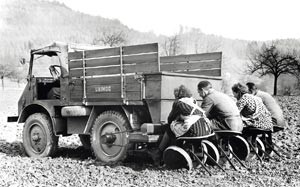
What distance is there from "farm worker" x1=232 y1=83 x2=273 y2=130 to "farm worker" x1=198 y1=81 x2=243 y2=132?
649 mm

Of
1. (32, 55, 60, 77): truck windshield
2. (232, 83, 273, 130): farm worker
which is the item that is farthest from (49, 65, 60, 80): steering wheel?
(232, 83, 273, 130): farm worker

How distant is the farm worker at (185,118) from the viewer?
6.60 metres

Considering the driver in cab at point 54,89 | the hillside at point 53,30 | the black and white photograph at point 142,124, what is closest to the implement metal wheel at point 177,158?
the black and white photograph at point 142,124

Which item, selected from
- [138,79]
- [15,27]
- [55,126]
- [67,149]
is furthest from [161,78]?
[15,27]

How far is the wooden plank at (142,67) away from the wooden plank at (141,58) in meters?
0.07

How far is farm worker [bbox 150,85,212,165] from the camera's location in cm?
660

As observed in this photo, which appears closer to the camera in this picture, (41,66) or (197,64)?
(197,64)

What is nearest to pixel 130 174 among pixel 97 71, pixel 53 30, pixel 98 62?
pixel 97 71

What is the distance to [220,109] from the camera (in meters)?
7.25

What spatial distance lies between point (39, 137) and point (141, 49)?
342 centimetres

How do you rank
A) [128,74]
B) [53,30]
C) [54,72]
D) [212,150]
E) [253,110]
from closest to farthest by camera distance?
1. [212,150]
2. [128,74]
3. [253,110]
4. [54,72]
5. [53,30]

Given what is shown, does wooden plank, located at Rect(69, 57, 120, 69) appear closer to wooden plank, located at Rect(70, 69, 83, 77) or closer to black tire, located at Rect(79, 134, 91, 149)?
wooden plank, located at Rect(70, 69, 83, 77)

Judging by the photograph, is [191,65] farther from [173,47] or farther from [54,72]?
[173,47]

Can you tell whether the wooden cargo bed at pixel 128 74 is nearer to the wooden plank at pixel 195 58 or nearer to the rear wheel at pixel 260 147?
the wooden plank at pixel 195 58
